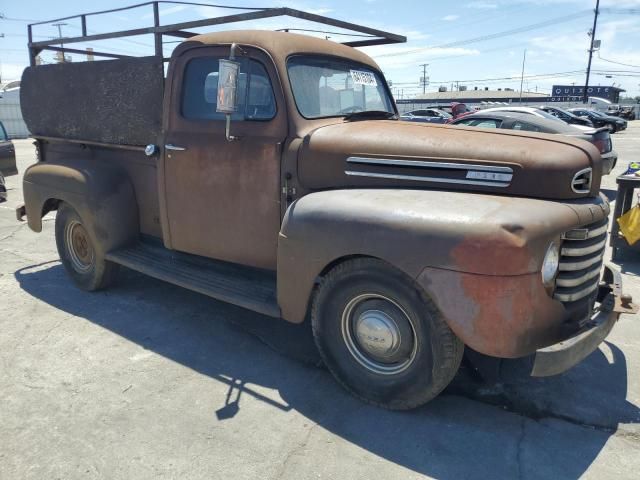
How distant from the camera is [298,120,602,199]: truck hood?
280 centimetres

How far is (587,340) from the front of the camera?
272cm

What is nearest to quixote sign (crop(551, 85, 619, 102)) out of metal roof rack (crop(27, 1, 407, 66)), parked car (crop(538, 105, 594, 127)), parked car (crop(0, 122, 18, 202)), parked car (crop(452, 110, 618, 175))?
parked car (crop(538, 105, 594, 127))

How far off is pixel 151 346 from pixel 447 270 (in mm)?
2421

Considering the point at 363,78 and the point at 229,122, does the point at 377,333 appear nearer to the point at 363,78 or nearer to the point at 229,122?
the point at 229,122

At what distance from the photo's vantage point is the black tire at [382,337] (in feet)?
9.04

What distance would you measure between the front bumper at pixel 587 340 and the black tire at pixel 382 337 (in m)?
0.41

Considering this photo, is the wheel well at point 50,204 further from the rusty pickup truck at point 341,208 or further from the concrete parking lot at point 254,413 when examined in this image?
the concrete parking lot at point 254,413

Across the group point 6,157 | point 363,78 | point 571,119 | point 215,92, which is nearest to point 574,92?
point 571,119

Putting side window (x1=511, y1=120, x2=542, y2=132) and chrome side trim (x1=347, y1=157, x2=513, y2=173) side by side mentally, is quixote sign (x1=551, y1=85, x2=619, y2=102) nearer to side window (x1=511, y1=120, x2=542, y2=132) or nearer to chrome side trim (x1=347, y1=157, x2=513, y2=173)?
side window (x1=511, y1=120, x2=542, y2=132)

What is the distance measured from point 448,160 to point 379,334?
108 centimetres

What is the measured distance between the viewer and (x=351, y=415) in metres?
3.02

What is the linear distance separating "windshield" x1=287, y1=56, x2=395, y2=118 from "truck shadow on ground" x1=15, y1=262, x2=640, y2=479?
69.8 inches

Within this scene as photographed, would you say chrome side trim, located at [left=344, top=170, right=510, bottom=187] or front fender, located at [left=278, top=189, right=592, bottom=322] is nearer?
front fender, located at [left=278, top=189, right=592, bottom=322]

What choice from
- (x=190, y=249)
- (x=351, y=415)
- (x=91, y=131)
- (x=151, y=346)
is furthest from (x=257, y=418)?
(x=91, y=131)
